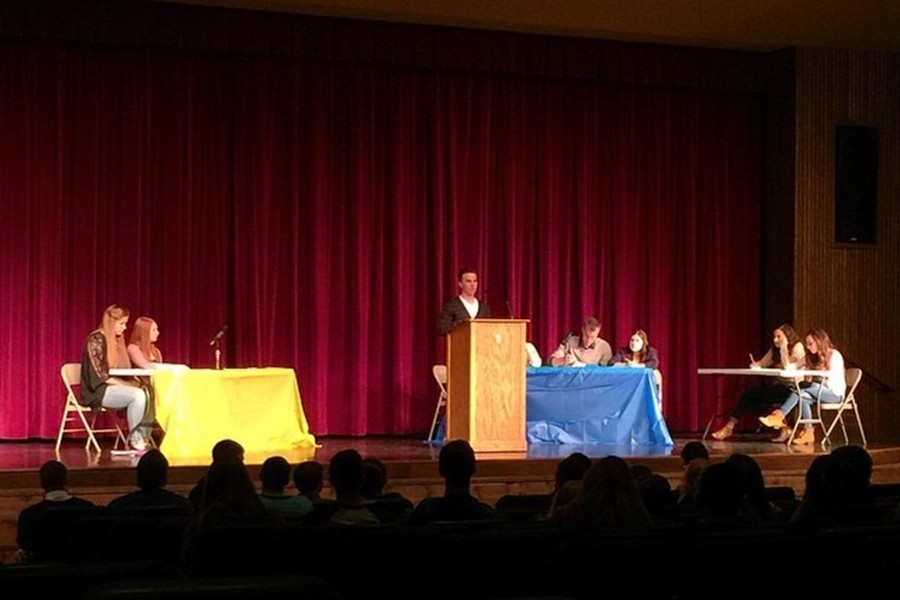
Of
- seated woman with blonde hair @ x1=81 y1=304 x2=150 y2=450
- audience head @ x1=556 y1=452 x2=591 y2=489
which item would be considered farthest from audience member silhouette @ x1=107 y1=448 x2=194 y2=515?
seated woman with blonde hair @ x1=81 y1=304 x2=150 y2=450

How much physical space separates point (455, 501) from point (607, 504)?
0.66 meters

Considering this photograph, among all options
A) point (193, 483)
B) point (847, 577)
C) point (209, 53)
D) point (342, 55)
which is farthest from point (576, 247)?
point (847, 577)

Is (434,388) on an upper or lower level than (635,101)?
lower

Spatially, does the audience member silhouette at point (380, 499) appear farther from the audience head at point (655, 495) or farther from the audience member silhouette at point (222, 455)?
the audience head at point (655, 495)

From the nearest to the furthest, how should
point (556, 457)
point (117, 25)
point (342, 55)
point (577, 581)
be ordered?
point (577, 581)
point (556, 457)
point (117, 25)
point (342, 55)

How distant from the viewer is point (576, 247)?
13711 millimetres

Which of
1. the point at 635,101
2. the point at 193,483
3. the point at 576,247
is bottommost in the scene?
the point at 193,483

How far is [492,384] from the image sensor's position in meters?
9.93

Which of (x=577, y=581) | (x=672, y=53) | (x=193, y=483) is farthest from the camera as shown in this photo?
(x=672, y=53)

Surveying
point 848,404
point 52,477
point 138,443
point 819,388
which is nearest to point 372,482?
point 52,477

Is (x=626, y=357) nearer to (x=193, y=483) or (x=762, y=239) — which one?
(x=762, y=239)

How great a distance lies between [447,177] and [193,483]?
17.5ft

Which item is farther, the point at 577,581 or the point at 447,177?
the point at 447,177

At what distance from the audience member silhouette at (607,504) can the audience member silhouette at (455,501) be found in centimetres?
44
